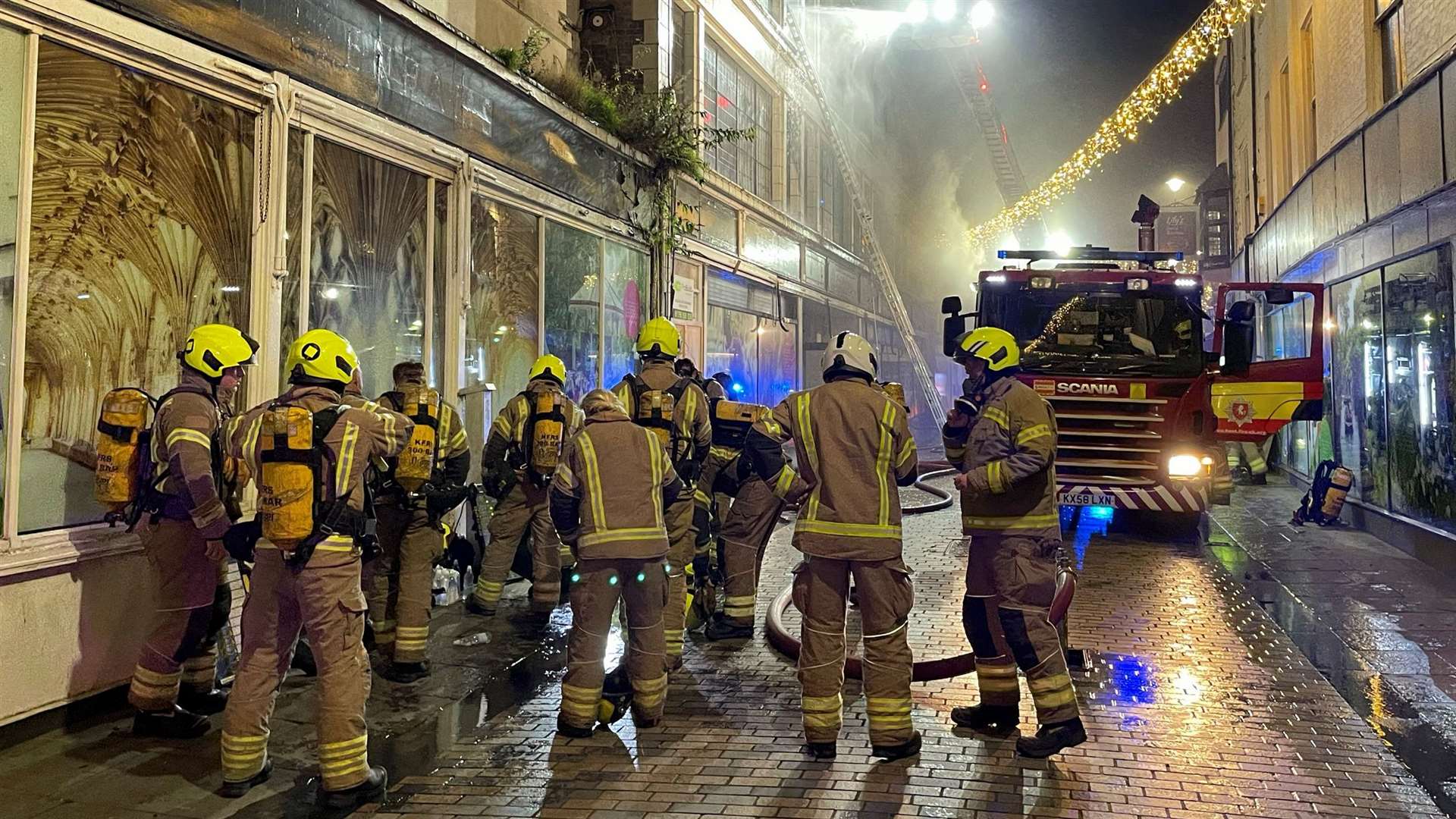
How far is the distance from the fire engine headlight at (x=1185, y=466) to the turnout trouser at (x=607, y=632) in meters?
6.47

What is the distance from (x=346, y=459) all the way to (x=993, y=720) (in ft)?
10.4

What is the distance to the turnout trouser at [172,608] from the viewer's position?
4.50 m

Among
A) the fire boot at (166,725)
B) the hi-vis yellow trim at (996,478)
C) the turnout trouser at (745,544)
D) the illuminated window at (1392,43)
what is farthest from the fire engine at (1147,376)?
the fire boot at (166,725)

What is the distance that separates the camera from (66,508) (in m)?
4.82

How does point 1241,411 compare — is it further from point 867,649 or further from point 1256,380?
point 867,649

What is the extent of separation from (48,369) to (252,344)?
0.98 meters

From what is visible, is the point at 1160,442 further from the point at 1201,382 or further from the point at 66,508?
the point at 66,508

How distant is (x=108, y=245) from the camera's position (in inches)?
199

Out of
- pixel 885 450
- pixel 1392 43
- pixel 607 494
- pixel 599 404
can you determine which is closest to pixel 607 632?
pixel 607 494

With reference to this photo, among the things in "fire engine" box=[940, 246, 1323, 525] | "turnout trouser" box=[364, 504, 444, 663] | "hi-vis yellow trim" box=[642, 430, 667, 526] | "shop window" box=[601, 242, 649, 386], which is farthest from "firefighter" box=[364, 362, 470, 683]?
"fire engine" box=[940, 246, 1323, 525]

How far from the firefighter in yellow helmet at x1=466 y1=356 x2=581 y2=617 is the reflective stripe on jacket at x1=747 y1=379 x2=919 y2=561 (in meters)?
2.49

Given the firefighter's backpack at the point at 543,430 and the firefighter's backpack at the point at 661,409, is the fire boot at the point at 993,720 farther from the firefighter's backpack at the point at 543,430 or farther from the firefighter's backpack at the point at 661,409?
Result: the firefighter's backpack at the point at 543,430

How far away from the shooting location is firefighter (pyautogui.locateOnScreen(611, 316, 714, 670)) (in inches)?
231

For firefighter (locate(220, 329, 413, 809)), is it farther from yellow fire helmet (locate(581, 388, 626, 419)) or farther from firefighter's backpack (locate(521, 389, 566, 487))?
firefighter's backpack (locate(521, 389, 566, 487))
